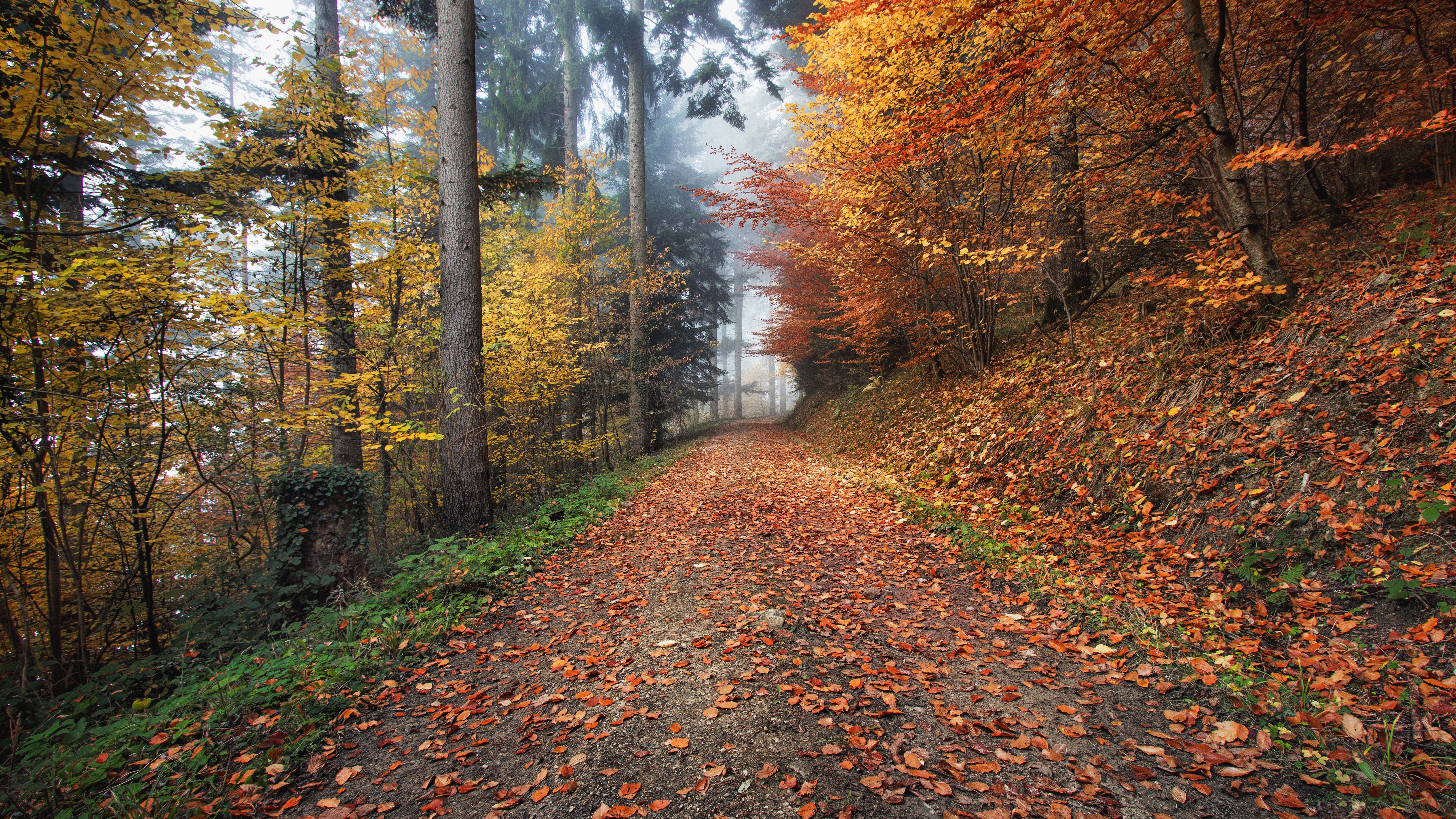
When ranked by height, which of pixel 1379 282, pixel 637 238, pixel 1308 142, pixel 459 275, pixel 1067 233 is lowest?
pixel 1379 282

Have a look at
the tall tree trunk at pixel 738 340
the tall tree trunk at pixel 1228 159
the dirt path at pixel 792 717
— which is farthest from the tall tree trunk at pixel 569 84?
the tall tree trunk at pixel 738 340

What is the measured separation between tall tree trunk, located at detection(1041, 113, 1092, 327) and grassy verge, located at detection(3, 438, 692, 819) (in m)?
8.15

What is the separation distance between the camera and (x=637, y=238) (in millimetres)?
13227

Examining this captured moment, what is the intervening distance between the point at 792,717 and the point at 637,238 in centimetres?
1282

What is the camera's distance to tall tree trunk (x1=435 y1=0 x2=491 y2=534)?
5930mm

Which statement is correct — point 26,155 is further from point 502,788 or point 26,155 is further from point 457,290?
point 502,788

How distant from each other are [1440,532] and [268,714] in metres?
6.59

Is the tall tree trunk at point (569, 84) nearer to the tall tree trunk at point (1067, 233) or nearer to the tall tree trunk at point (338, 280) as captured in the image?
the tall tree trunk at point (338, 280)

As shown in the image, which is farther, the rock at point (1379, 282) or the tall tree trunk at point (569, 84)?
the tall tree trunk at point (569, 84)

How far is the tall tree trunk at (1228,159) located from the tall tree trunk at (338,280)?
31.0 ft

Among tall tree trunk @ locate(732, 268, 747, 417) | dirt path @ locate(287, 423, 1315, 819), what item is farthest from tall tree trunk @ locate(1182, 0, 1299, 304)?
tall tree trunk @ locate(732, 268, 747, 417)

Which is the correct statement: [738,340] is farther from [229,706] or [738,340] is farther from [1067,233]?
[229,706]

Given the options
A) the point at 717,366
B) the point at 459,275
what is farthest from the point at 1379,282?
the point at 717,366

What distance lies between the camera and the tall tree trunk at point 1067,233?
695 cm
